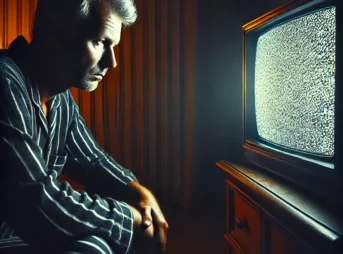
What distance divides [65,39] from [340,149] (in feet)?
2.12

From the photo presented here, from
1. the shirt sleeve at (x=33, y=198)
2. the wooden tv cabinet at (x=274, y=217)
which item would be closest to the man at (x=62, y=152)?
the shirt sleeve at (x=33, y=198)

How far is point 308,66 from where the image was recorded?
2.60ft

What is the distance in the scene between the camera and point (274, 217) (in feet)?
2.53

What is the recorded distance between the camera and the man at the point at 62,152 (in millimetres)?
713

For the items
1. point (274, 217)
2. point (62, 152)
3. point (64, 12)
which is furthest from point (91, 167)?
point (274, 217)

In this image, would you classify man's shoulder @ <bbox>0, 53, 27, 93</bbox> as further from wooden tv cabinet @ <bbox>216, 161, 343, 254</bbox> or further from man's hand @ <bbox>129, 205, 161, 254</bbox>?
wooden tv cabinet @ <bbox>216, 161, 343, 254</bbox>

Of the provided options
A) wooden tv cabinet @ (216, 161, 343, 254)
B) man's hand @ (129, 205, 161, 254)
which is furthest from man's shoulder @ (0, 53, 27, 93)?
wooden tv cabinet @ (216, 161, 343, 254)

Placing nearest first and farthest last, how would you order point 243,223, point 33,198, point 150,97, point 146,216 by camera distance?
point 33,198
point 146,216
point 243,223
point 150,97

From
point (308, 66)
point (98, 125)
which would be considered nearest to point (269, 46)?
point (308, 66)

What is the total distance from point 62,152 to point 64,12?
15.4 inches

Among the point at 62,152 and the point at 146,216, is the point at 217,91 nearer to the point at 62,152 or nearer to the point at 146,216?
the point at 62,152

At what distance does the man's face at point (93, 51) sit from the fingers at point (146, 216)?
0.33 meters

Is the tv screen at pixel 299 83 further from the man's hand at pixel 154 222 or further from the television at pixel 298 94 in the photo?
the man's hand at pixel 154 222

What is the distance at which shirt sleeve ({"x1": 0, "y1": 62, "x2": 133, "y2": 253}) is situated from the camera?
2.32 feet
